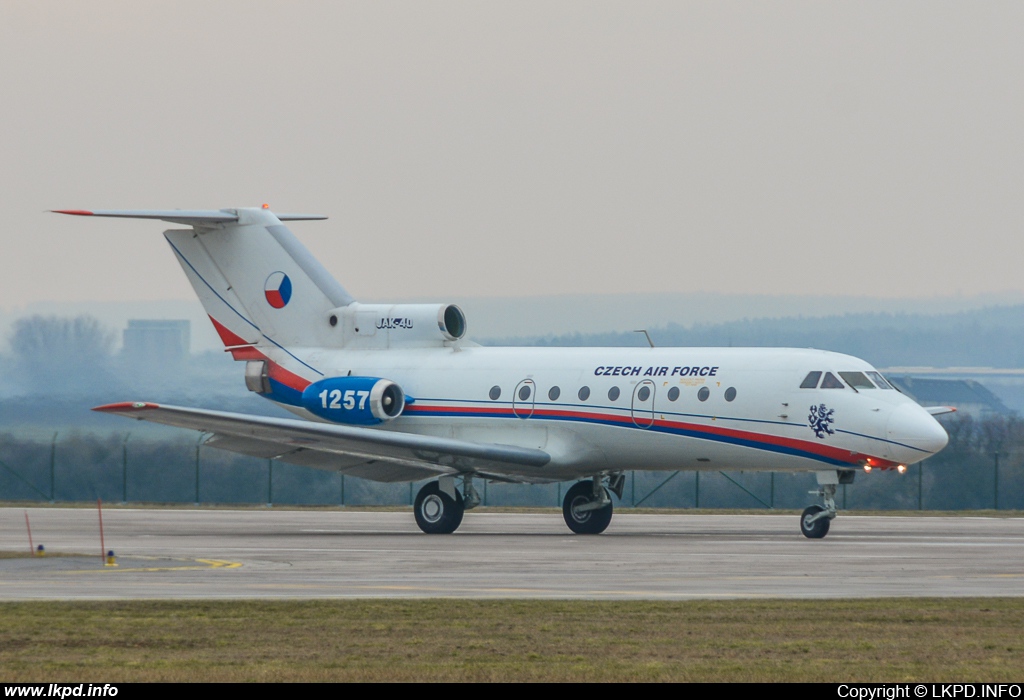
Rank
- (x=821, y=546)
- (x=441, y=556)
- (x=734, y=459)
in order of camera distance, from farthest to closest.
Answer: (x=734, y=459) < (x=821, y=546) < (x=441, y=556)

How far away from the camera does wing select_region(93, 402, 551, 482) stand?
93.3 feet

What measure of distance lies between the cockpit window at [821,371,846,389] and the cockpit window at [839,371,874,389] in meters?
0.15

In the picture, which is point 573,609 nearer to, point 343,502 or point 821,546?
point 821,546

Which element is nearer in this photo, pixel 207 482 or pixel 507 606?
pixel 507 606

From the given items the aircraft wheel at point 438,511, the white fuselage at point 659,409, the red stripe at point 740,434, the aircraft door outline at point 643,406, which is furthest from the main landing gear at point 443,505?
the aircraft door outline at point 643,406

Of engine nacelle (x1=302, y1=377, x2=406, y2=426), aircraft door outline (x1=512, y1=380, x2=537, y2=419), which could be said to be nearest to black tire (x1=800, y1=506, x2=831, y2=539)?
aircraft door outline (x1=512, y1=380, x2=537, y2=419)

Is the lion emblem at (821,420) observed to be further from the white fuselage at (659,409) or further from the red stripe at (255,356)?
the red stripe at (255,356)

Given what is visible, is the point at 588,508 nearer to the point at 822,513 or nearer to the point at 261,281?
the point at 822,513

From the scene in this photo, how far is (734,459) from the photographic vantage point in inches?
1164

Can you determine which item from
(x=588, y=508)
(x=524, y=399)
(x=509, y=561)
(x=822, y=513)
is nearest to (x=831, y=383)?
(x=822, y=513)

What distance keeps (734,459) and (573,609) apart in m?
14.7

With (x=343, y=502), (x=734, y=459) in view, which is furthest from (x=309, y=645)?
A: (x=343, y=502)
